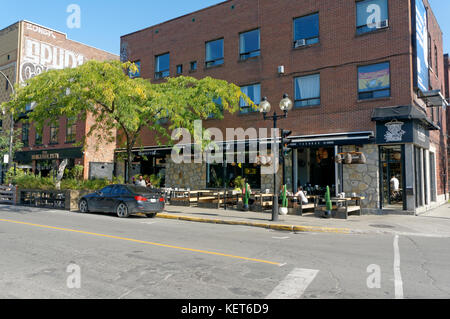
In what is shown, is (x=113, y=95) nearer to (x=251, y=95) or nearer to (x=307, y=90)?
(x=251, y=95)

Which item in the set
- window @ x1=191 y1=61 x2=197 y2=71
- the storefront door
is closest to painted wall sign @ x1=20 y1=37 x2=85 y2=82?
window @ x1=191 y1=61 x2=197 y2=71

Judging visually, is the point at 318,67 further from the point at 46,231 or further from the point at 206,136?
the point at 46,231

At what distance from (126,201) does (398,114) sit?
12.4m

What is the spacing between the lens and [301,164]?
18.6m

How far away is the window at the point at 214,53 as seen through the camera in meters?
21.9

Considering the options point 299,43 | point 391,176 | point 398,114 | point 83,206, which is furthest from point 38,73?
point 391,176

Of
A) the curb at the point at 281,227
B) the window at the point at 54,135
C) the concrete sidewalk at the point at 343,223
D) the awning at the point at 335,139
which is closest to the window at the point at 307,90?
the awning at the point at 335,139

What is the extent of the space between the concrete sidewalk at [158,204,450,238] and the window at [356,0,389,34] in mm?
9127

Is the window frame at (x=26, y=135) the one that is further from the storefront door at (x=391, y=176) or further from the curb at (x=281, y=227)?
the storefront door at (x=391, y=176)

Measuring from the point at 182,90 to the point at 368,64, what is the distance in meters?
9.12

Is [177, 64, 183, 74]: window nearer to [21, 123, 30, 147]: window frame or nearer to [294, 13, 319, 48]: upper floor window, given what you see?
[294, 13, 319, 48]: upper floor window

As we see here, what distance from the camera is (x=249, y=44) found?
20.8 metres

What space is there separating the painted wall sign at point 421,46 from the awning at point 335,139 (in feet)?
11.5

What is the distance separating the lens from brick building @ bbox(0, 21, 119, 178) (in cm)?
2845
